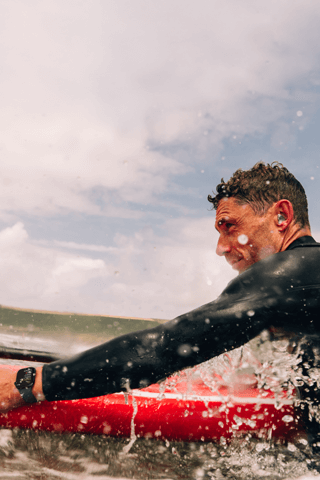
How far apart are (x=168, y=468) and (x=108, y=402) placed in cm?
53

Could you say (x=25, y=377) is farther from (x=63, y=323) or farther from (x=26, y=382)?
(x=63, y=323)

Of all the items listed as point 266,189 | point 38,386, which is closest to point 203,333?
point 38,386

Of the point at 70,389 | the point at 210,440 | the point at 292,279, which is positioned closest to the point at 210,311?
the point at 292,279

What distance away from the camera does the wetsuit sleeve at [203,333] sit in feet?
4.57

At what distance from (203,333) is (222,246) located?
926 mm

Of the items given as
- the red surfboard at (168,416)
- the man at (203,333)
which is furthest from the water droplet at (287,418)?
the man at (203,333)

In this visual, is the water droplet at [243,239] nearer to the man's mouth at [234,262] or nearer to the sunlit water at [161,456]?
the man's mouth at [234,262]

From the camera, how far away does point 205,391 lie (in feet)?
7.83

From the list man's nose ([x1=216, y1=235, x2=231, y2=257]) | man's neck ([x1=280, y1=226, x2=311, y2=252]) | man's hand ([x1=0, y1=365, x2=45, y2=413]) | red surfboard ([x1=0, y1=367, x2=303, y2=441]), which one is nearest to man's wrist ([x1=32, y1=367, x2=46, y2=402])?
man's hand ([x1=0, y1=365, x2=45, y2=413])

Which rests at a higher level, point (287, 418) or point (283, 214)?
point (283, 214)

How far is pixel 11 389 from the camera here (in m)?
1.65

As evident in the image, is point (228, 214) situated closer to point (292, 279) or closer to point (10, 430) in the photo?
point (292, 279)

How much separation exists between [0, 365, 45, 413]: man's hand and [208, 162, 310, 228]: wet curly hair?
148 centimetres

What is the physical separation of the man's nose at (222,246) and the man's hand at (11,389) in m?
1.24
